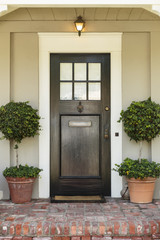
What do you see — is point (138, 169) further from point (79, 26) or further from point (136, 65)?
point (79, 26)

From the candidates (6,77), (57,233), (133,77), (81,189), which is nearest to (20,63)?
(6,77)

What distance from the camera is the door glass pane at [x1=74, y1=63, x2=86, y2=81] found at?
486 centimetres

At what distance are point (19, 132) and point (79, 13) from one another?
6.32 ft

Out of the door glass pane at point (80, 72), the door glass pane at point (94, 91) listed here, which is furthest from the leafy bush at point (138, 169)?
the door glass pane at point (80, 72)

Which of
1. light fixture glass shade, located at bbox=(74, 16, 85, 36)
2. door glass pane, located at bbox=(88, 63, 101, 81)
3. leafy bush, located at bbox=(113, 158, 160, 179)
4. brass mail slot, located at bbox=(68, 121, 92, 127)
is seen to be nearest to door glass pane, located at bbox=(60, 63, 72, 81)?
door glass pane, located at bbox=(88, 63, 101, 81)

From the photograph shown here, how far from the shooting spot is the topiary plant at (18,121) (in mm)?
4297

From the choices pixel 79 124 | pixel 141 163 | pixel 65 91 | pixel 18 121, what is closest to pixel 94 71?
pixel 65 91

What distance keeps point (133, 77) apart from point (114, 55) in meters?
0.43

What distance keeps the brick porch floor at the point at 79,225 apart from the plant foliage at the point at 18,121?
1035mm

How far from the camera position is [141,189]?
4.36m

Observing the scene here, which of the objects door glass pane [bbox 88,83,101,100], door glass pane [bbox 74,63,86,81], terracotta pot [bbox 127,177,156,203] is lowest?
terracotta pot [bbox 127,177,156,203]

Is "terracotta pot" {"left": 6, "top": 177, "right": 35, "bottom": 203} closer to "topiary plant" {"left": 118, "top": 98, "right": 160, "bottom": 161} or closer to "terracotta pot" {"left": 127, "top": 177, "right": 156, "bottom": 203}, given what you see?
"terracotta pot" {"left": 127, "top": 177, "right": 156, "bottom": 203}
